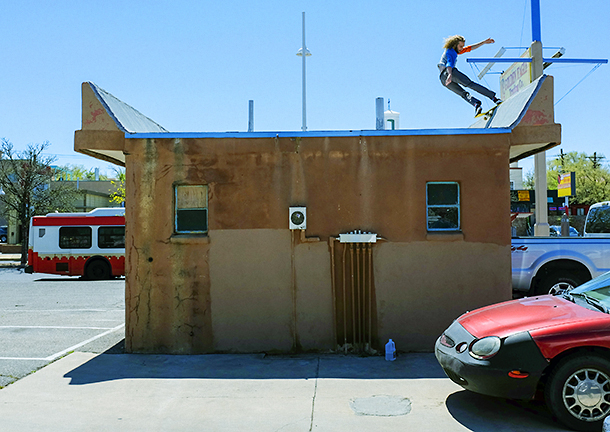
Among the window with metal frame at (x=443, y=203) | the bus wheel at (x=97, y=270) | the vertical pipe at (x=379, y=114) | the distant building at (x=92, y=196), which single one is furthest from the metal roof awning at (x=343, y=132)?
the distant building at (x=92, y=196)

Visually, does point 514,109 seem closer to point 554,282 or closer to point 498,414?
point 554,282

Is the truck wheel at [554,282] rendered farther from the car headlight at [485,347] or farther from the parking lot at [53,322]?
the parking lot at [53,322]

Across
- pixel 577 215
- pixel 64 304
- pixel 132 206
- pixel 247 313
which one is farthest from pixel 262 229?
pixel 577 215

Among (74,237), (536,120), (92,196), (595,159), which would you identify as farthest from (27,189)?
(595,159)

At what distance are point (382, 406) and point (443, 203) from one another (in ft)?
12.0

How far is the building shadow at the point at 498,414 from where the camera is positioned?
197 inches

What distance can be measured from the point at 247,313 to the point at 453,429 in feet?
12.8

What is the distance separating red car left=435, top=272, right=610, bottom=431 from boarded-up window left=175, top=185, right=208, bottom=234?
458 centimetres

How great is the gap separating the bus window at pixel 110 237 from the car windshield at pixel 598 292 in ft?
58.0

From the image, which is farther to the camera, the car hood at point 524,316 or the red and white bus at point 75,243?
the red and white bus at point 75,243

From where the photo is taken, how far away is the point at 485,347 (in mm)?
5066

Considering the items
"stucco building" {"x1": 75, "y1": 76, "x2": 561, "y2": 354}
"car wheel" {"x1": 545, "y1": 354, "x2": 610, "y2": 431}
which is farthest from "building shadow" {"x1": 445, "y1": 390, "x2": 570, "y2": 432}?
"stucco building" {"x1": 75, "y1": 76, "x2": 561, "y2": 354}

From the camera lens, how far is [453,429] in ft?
16.4

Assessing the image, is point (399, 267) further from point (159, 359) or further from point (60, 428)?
point (60, 428)
